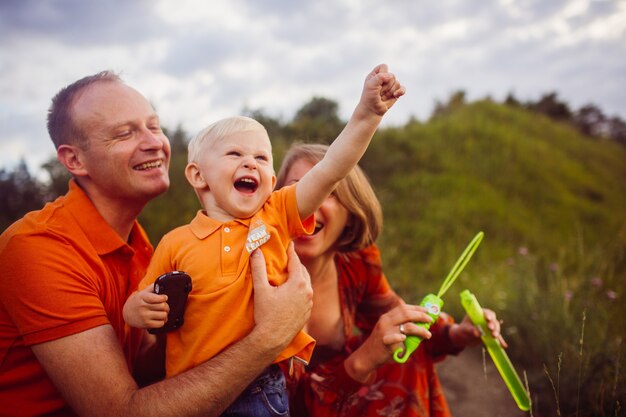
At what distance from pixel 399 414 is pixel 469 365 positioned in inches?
62.0

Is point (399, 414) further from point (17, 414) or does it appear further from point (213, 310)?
point (17, 414)

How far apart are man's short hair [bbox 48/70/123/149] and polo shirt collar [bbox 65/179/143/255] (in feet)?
0.90

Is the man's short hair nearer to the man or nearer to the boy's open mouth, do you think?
the man

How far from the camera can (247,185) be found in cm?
170

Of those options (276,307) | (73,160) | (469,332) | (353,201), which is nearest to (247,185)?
(276,307)

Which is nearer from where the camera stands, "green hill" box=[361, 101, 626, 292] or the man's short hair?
the man's short hair

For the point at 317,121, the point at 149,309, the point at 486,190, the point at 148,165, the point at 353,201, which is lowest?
the point at 486,190

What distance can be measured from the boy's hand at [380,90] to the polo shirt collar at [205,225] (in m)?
0.65

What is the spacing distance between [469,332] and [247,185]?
1369mm

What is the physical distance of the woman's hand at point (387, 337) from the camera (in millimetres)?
1701

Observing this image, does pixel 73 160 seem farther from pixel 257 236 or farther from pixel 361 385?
pixel 361 385

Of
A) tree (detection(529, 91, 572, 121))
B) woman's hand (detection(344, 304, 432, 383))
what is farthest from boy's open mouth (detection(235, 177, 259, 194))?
tree (detection(529, 91, 572, 121))

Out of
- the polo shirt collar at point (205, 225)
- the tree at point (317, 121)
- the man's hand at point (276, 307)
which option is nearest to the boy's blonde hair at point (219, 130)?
the polo shirt collar at point (205, 225)

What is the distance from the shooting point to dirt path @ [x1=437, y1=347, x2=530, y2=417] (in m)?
2.84
